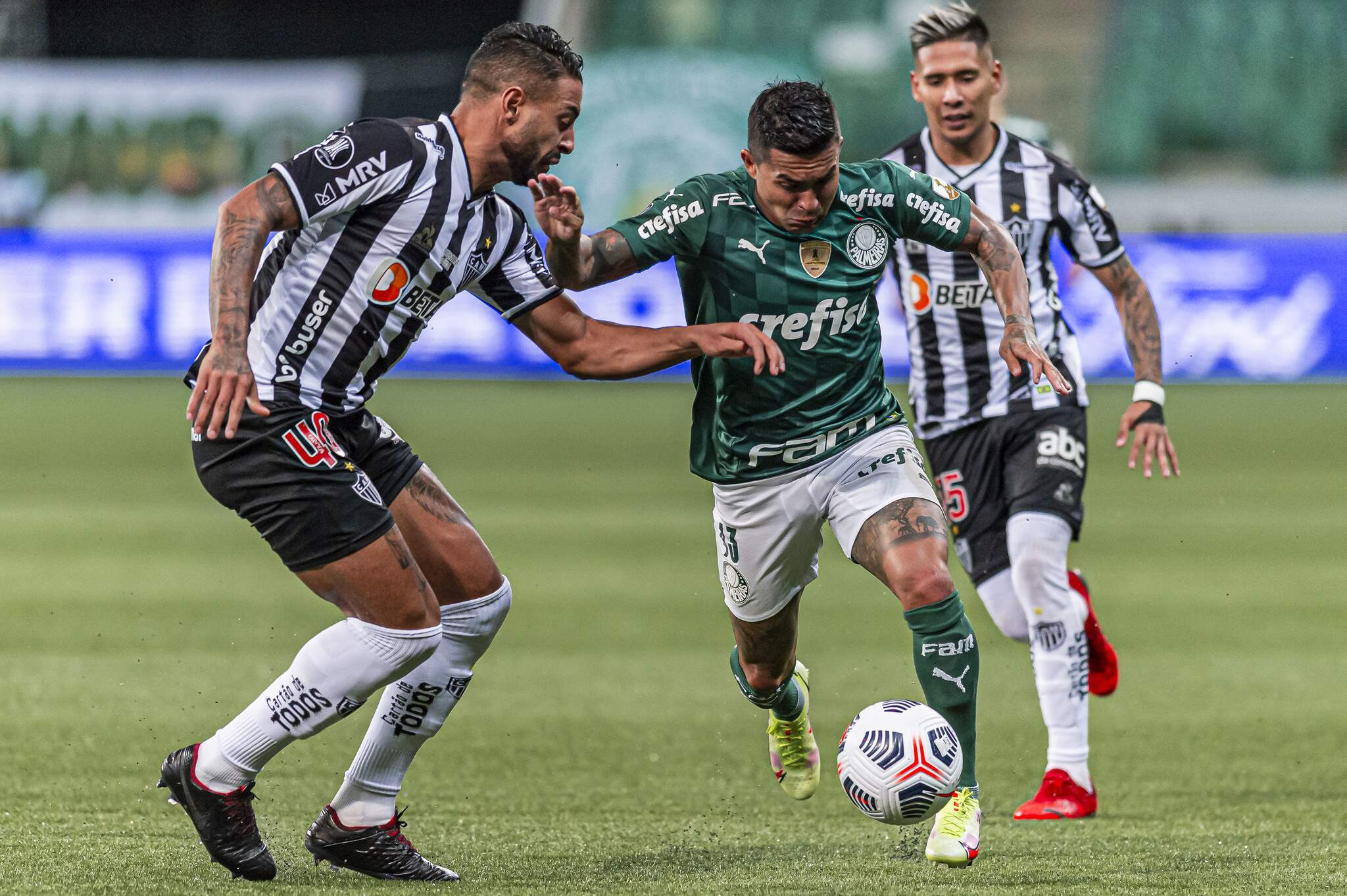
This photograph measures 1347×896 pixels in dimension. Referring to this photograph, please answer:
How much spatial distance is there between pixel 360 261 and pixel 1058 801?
9.42 ft

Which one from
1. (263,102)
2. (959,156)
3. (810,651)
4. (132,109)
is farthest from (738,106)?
(959,156)

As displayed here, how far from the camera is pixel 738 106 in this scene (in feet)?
86.4

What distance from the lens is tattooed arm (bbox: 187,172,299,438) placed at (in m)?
4.46

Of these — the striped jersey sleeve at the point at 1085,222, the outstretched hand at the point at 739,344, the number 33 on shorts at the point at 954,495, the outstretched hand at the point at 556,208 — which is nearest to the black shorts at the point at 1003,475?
the number 33 on shorts at the point at 954,495

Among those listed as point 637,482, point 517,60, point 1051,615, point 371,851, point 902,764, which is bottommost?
point 637,482

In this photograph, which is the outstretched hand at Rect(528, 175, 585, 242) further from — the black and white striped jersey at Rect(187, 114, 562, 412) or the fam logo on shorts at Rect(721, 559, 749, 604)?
the fam logo on shorts at Rect(721, 559, 749, 604)

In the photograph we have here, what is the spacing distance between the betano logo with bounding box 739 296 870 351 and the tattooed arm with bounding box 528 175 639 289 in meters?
0.42

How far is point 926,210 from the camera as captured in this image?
543 centimetres

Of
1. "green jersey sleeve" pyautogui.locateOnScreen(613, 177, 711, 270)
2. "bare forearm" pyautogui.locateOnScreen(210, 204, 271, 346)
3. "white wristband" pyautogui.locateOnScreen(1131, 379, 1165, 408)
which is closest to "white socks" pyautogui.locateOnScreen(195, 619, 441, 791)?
"bare forearm" pyautogui.locateOnScreen(210, 204, 271, 346)

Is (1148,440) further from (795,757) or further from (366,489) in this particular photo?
(366,489)

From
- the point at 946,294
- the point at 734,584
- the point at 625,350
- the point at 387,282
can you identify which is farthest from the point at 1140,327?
the point at 387,282

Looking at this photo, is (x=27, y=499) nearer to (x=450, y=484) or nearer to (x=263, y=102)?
(x=450, y=484)

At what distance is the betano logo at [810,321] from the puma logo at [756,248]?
6.8 inches

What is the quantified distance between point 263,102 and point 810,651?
2080cm
